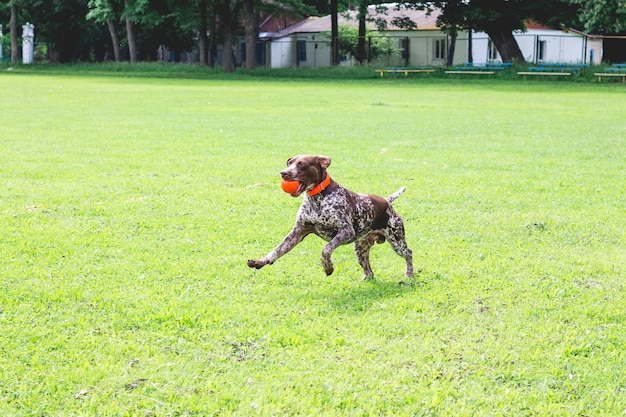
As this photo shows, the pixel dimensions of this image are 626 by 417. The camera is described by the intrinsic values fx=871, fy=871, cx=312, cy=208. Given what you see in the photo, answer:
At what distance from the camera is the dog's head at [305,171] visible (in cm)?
559

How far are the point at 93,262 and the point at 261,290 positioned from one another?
1510 millimetres

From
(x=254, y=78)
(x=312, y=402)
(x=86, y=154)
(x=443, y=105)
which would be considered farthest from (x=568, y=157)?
(x=254, y=78)

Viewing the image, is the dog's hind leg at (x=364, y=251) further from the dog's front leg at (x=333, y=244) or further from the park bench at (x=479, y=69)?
the park bench at (x=479, y=69)

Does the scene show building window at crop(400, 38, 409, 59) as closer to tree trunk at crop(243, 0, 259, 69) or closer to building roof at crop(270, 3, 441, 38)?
building roof at crop(270, 3, 441, 38)

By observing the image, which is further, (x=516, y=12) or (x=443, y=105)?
(x=516, y=12)

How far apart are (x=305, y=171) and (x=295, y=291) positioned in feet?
2.93

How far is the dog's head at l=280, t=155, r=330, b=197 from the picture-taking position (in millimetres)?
5594

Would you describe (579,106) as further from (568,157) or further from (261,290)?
(261,290)

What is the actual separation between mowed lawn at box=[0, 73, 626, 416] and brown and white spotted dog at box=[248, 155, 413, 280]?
0.37m

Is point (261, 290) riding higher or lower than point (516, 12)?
lower

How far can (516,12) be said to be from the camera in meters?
49.3

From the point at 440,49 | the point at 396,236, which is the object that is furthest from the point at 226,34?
the point at 396,236

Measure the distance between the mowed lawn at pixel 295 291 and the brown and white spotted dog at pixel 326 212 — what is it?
0.37m

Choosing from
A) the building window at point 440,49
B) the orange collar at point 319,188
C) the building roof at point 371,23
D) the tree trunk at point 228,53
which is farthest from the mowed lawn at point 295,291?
the building roof at point 371,23
